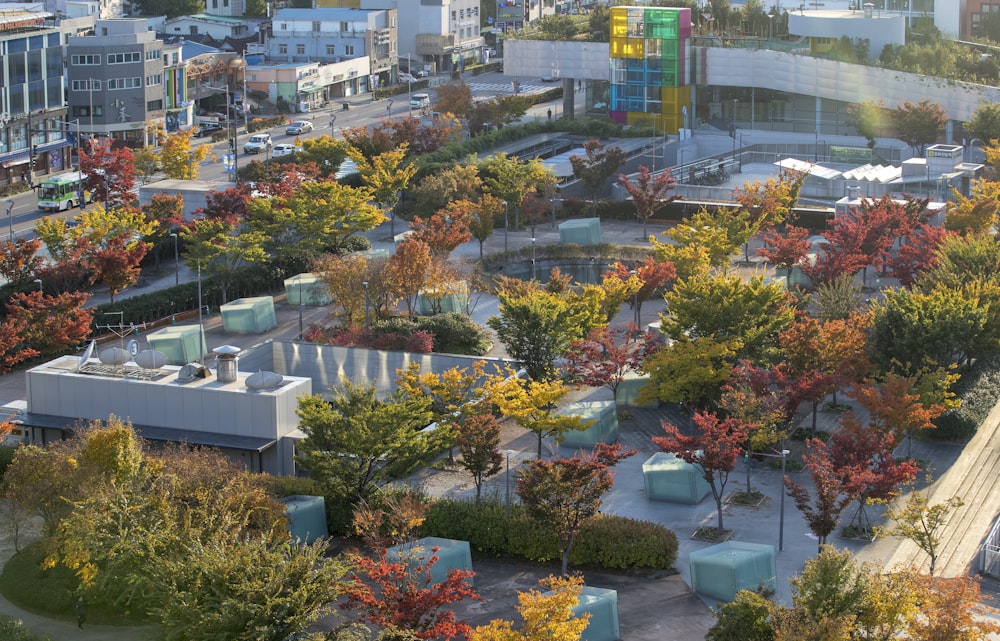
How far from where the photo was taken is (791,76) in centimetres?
9544

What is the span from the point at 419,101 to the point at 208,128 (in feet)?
56.0

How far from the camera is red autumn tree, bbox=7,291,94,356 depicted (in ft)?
169

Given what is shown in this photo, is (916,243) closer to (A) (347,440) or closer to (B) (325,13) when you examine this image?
(A) (347,440)

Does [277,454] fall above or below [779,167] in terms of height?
below

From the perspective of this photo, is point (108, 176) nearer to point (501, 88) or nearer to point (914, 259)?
point (914, 259)

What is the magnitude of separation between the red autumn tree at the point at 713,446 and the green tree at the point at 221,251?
81.1 feet

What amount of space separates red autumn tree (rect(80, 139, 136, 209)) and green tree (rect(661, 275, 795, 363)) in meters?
32.9

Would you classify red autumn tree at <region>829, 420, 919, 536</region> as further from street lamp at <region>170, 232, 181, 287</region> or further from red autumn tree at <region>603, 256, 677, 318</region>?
street lamp at <region>170, 232, 181, 287</region>

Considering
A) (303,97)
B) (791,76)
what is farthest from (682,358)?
(303,97)

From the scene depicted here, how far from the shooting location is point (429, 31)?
13125 cm

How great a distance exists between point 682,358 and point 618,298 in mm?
8121

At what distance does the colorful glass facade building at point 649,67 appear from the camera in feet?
310

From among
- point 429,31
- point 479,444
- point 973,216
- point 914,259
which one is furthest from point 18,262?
point 429,31

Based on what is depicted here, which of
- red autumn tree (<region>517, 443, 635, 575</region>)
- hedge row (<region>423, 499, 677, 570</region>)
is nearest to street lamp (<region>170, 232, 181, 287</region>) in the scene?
hedge row (<region>423, 499, 677, 570</region>)
